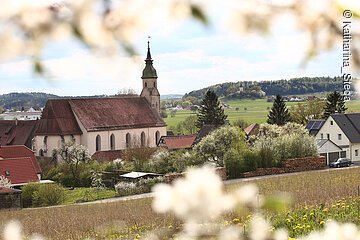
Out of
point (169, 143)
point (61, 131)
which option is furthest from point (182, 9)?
point (169, 143)

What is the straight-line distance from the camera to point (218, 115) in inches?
2253

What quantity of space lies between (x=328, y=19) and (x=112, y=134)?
47.9 metres

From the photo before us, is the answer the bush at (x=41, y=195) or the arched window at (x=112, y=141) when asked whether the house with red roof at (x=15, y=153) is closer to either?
the arched window at (x=112, y=141)

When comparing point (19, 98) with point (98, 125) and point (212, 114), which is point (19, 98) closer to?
point (98, 125)

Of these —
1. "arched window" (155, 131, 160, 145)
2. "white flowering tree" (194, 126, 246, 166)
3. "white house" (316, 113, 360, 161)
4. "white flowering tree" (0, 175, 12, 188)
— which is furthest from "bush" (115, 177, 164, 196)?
"arched window" (155, 131, 160, 145)

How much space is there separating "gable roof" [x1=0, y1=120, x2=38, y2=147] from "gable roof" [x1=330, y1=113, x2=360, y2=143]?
1064 inches

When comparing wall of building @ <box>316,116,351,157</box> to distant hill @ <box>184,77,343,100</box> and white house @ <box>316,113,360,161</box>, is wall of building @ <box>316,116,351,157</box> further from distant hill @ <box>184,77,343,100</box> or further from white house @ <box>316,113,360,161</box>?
distant hill @ <box>184,77,343,100</box>

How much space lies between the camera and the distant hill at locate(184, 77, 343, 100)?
2.07 meters

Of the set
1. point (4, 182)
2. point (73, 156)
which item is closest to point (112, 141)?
point (73, 156)

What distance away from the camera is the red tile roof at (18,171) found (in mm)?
30680

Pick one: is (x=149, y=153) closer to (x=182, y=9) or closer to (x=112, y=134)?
(x=112, y=134)

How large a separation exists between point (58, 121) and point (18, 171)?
51.5 ft

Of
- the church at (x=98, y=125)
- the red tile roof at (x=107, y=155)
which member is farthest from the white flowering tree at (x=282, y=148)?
the church at (x=98, y=125)

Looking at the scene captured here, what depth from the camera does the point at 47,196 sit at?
1005 inches
